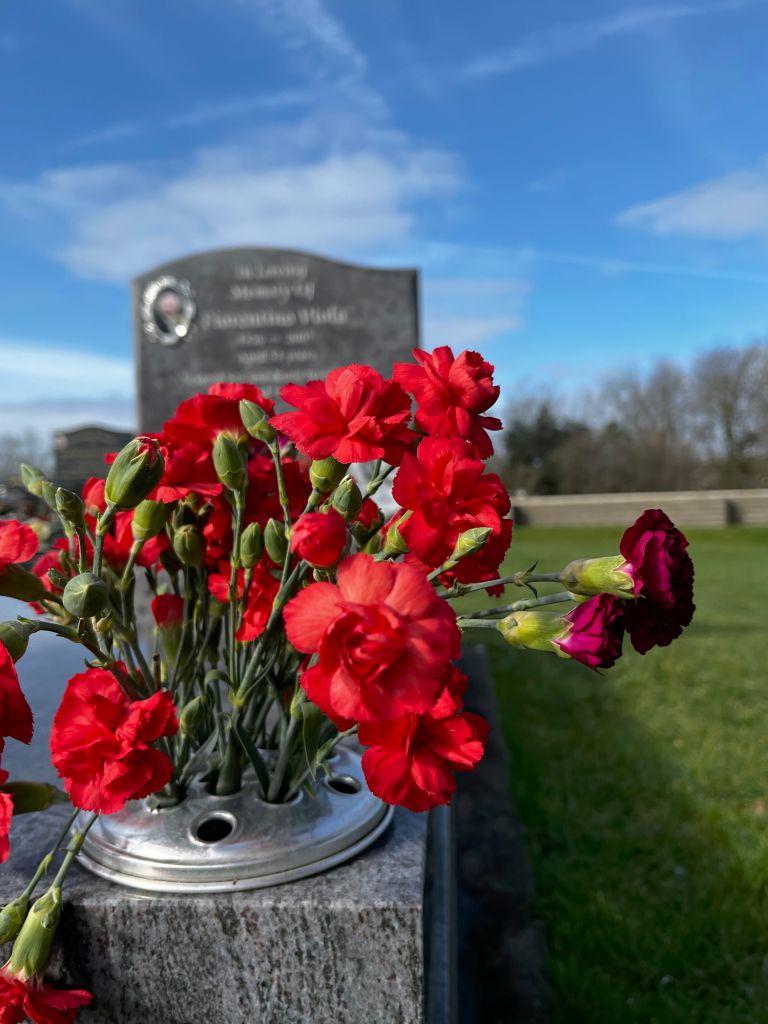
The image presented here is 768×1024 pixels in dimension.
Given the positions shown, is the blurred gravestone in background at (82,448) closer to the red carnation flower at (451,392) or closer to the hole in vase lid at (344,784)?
the hole in vase lid at (344,784)

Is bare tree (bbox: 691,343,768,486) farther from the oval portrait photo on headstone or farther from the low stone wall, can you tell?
the oval portrait photo on headstone

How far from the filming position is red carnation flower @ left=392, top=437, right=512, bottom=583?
61 cm

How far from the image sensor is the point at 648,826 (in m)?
2.25

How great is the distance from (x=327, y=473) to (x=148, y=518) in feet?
0.58

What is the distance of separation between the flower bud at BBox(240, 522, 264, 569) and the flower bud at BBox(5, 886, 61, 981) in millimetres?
329

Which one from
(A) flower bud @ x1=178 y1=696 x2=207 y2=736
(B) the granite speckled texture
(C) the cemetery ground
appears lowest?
(C) the cemetery ground

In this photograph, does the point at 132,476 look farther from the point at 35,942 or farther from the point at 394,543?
the point at 35,942

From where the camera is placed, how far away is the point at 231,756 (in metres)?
0.82

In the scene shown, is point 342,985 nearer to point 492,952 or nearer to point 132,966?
point 132,966

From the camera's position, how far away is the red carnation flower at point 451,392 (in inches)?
27.4

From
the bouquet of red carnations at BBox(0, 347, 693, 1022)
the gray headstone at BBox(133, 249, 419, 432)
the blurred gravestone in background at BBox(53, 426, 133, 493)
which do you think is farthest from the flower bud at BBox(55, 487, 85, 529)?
the blurred gravestone in background at BBox(53, 426, 133, 493)

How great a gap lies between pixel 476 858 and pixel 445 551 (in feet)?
5.63

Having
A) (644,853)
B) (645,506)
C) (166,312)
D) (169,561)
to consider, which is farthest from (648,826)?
(645,506)

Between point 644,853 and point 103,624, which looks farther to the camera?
point 644,853
